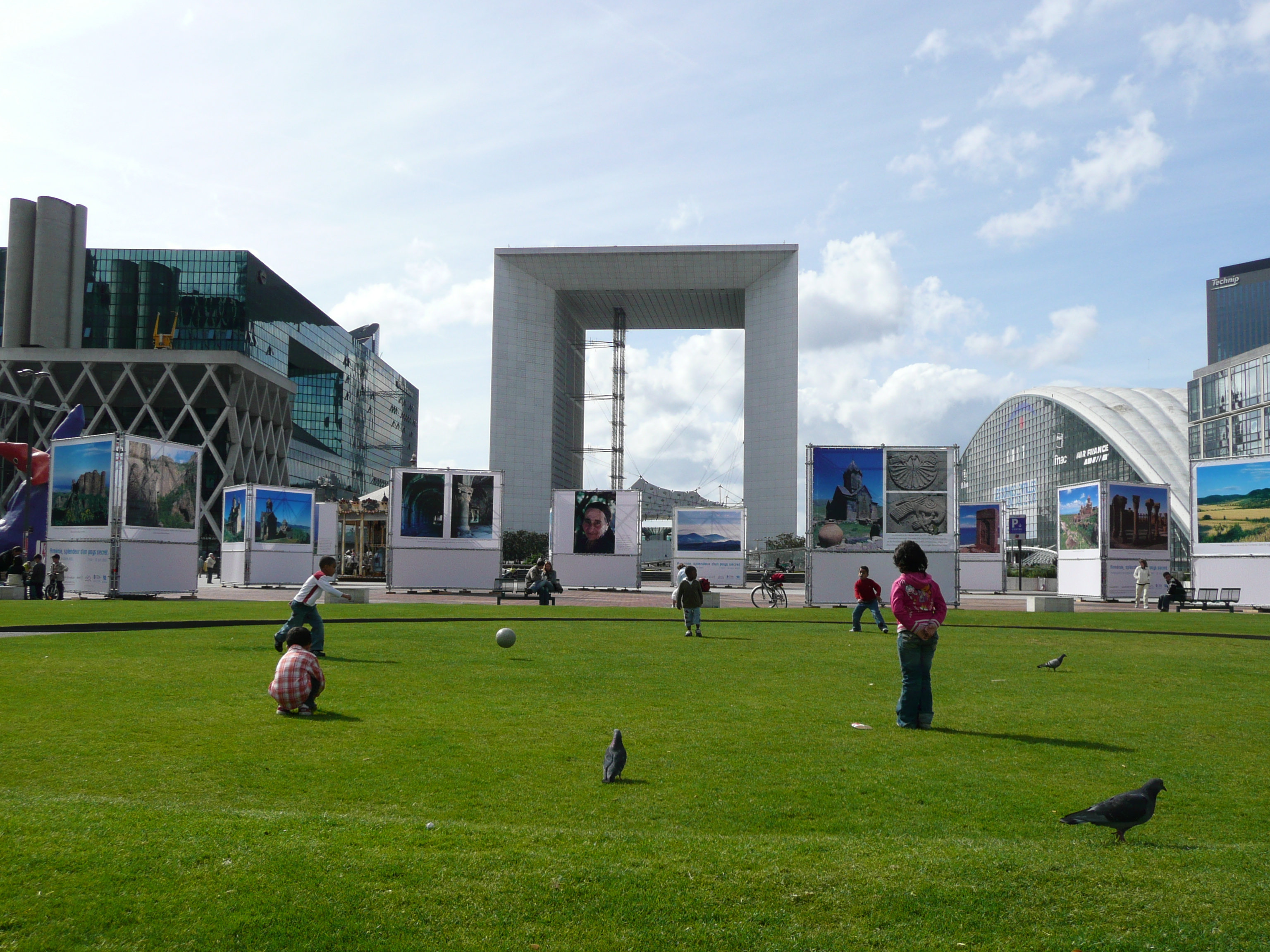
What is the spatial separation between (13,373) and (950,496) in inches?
3055

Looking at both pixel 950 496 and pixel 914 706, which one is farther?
pixel 950 496

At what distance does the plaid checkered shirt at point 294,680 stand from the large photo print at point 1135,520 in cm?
Answer: 3803

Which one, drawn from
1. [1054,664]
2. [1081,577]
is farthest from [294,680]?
[1081,577]

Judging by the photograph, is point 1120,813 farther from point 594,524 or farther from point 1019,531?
point 1019,531

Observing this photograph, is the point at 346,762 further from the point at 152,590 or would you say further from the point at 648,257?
the point at 648,257

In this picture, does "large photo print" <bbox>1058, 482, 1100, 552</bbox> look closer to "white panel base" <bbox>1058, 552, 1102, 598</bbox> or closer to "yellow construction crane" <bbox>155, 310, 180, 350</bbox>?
"white panel base" <bbox>1058, 552, 1102, 598</bbox>

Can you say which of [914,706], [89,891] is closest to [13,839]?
[89,891]

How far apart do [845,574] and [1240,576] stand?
14.2 metres

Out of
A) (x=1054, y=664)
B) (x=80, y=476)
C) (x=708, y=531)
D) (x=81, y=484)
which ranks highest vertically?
(x=80, y=476)

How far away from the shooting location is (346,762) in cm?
756

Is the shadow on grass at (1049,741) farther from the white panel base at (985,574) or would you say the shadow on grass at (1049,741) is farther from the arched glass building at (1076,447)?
Result: the arched glass building at (1076,447)

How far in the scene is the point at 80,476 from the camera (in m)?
31.6

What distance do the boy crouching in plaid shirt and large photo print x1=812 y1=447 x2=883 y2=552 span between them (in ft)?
76.8

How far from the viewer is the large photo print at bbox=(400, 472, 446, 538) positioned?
41250 mm
